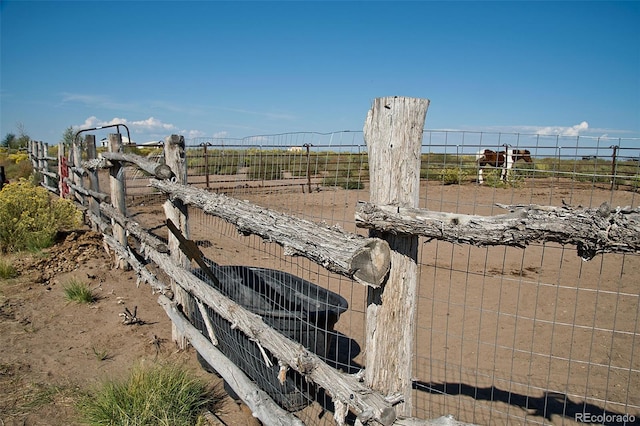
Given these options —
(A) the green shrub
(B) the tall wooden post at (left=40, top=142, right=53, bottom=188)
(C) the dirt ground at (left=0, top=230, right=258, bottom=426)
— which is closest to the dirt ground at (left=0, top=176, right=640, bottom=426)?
(C) the dirt ground at (left=0, top=230, right=258, bottom=426)

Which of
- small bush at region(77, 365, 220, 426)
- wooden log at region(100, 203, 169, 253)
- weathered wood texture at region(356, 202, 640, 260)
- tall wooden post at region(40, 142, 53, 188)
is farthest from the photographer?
tall wooden post at region(40, 142, 53, 188)

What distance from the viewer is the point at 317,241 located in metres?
2.50

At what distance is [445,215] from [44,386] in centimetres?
383

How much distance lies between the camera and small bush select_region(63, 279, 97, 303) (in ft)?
19.9

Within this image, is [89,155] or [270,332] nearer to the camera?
[270,332]

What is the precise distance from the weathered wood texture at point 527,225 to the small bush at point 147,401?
2152 mm

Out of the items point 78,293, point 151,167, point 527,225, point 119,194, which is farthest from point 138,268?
point 527,225

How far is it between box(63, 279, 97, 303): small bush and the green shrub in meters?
2.28

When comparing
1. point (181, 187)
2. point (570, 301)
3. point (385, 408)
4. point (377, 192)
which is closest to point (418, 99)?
point (377, 192)

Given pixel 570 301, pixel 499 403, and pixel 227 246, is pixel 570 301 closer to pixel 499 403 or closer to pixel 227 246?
pixel 499 403

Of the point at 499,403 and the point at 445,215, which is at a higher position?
the point at 445,215

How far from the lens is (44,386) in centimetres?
412

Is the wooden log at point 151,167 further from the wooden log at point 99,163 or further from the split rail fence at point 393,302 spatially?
the wooden log at point 99,163

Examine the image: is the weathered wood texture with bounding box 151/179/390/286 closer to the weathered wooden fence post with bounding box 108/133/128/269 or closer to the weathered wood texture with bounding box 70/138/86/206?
the weathered wooden fence post with bounding box 108/133/128/269
